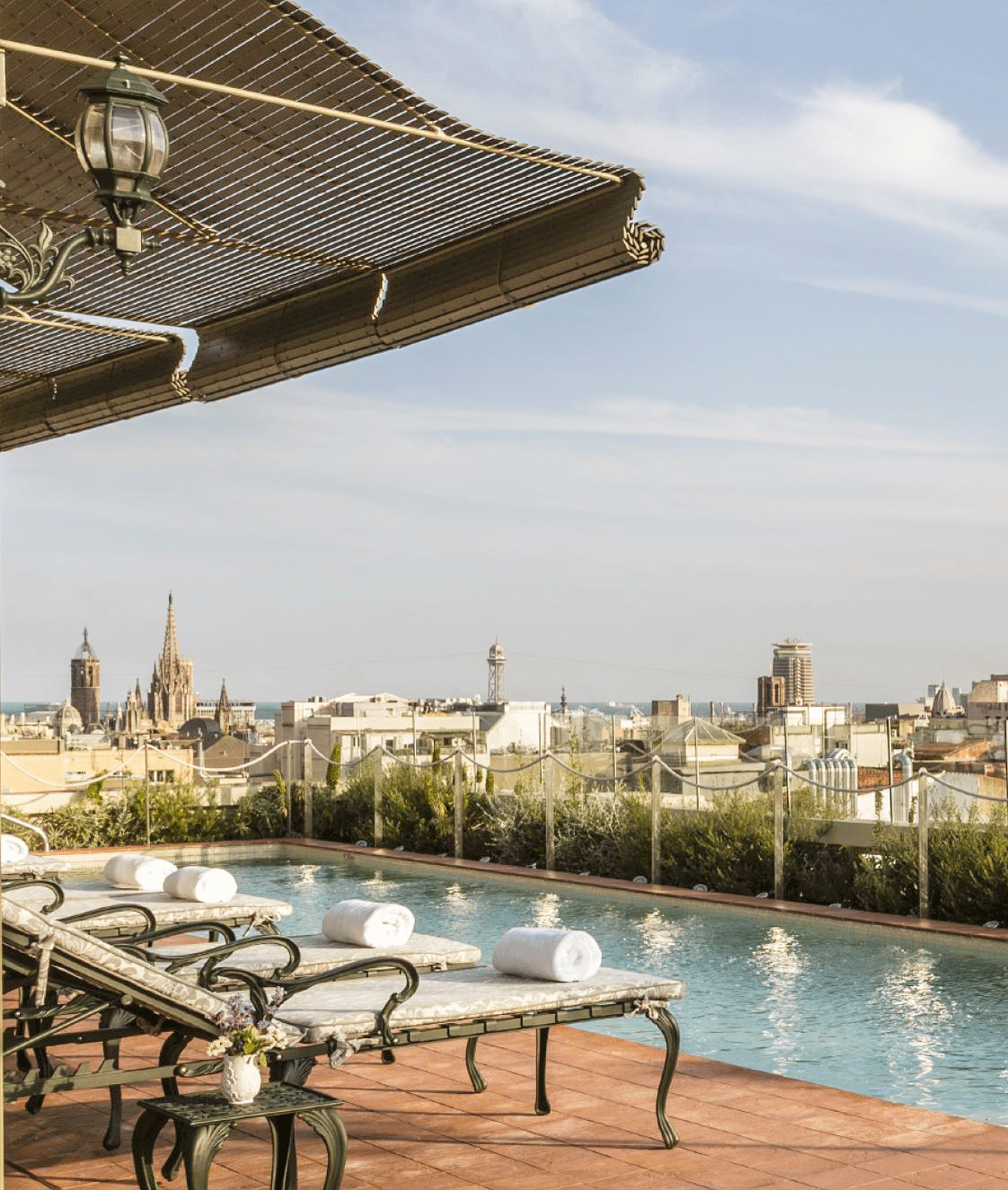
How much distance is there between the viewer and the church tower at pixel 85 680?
14088 centimetres

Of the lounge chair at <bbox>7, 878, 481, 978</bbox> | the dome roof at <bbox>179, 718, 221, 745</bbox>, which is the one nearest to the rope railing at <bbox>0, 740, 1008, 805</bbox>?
the lounge chair at <bbox>7, 878, 481, 978</bbox>

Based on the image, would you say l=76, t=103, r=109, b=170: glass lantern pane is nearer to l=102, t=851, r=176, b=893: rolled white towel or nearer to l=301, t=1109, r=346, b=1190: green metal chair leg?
l=301, t=1109, r=346, b=1190: green metal chair leg

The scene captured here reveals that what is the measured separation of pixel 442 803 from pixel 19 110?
9.40 m

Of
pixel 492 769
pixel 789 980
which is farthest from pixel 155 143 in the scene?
pixel 492 769

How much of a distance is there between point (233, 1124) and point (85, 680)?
14407 centimetres

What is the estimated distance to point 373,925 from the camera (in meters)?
5.73

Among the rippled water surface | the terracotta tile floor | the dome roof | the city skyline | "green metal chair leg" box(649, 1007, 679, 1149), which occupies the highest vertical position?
the city skyline

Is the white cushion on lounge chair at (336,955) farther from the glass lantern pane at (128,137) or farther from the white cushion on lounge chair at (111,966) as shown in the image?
the glass lantern pane at (128,137)

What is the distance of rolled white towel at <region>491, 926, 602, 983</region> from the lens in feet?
16.3

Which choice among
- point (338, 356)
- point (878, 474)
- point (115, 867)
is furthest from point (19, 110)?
point (878, 474)

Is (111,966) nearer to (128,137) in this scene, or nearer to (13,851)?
(128,137)

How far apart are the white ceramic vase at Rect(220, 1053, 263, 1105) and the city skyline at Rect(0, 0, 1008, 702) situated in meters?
23.2

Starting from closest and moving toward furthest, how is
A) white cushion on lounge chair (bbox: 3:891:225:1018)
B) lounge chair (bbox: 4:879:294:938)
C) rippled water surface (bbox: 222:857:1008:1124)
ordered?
white cushion on lounge chair (bbox: 3:891:225:1018), rippled water surface (bbox: 222:857:1008:1124), lounge chair (bbox: 4:879:294:938)

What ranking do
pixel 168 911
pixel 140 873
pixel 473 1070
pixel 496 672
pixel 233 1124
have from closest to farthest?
pixel 233 1124, pixel 473 1070, pixel 168 911, pixel 140 873, pixel 496 672
